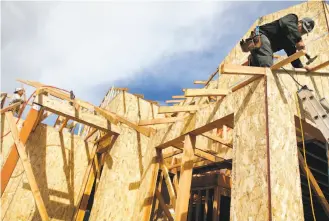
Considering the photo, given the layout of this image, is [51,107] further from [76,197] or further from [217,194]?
[217,194]

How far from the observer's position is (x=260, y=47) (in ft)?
17.7

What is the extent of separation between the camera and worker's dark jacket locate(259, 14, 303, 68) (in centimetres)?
550

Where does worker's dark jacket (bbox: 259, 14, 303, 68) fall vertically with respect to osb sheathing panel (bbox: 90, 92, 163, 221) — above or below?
above

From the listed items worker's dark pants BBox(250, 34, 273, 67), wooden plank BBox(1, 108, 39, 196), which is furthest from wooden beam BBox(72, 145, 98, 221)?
worker's dark pants BBox(250, 34, 273, 67)

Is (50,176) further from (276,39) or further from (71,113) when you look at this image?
(276,39)

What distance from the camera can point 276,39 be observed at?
5883mm

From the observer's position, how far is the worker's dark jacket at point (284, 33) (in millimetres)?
5496

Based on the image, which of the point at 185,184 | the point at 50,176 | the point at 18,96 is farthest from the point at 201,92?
the point at 18,96

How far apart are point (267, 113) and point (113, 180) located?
17.7 feet

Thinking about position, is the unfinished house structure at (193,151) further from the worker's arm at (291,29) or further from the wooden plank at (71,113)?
the worker's arm at (291,29)

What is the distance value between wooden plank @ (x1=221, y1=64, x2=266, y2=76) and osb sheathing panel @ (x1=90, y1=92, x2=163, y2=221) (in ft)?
13.0

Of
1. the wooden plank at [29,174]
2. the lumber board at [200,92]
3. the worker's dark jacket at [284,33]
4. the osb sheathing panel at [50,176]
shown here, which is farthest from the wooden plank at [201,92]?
the osb sheathing panel at [50,176]

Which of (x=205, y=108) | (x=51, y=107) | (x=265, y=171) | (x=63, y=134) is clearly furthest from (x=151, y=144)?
(x=265, y=171)

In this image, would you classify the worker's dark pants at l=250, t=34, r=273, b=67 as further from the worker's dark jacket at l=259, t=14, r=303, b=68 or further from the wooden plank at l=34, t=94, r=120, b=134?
the wooden plank at l=34, t=94, r=120, b=134
